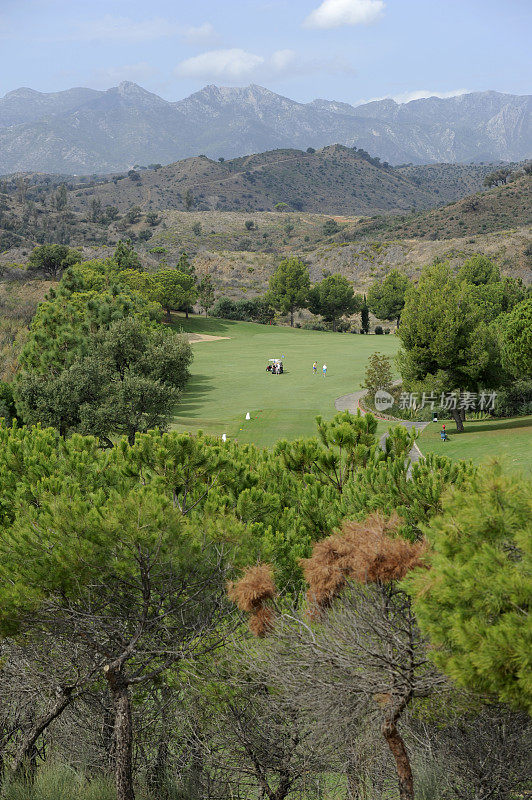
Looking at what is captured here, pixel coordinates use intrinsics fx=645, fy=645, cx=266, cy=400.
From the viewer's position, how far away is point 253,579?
8.59 meters

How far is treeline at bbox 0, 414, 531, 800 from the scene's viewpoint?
6.25 meters

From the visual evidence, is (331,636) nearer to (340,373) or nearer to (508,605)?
(508,605)

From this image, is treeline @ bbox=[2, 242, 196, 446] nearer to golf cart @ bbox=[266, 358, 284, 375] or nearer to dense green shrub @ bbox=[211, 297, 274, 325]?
golf cart @ bbox=[266, 358, 284, 375]

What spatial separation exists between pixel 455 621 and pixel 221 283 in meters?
112

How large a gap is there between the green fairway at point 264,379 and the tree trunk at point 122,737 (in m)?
24.2

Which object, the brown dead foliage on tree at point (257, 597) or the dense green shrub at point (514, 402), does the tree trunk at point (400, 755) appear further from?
the dense green shrub at point (514, 402)

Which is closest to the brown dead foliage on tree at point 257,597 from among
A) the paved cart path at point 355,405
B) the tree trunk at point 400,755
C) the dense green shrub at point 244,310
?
the tree trunk at point 400,755

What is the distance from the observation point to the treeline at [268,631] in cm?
625

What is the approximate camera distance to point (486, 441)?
1153 inches

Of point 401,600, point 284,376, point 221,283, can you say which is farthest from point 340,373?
point 221,283

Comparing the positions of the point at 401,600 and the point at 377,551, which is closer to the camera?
the point at 377,551

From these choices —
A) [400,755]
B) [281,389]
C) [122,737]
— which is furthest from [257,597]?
[281,389]

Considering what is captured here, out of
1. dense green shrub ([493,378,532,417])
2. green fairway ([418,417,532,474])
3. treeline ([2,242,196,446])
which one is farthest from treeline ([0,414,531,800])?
dense green shrub ([493,378,532,417])

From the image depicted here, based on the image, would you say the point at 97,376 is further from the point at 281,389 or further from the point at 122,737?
the point at 122,737
